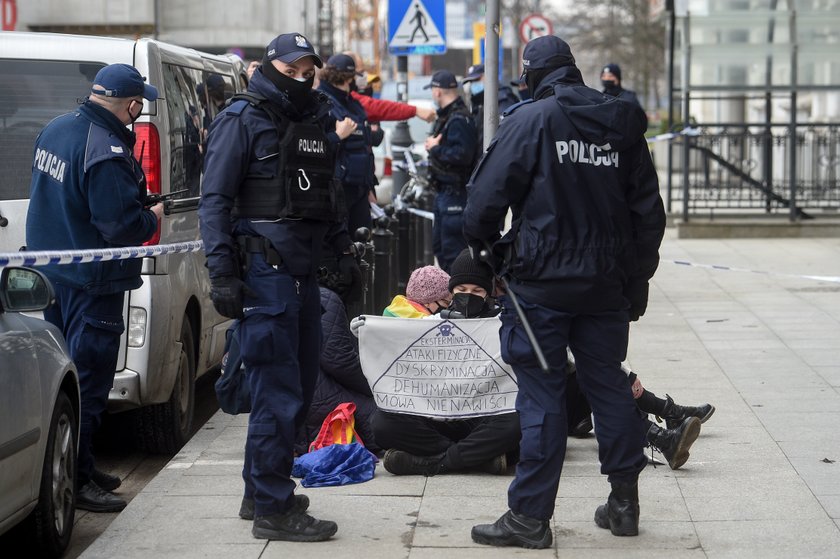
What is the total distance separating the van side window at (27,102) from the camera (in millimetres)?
6645

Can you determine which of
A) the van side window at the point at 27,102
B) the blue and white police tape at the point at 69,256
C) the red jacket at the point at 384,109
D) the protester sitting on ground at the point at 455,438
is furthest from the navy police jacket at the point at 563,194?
the red jacket at the point at 384,109

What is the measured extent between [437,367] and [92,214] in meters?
1.65

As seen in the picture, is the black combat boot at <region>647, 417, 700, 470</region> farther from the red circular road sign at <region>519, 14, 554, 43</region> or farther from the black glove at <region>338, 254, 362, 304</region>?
the red circular road sign at <region>519, 14, 554, 43</region>

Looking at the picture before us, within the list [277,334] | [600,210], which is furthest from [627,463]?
[277,334]

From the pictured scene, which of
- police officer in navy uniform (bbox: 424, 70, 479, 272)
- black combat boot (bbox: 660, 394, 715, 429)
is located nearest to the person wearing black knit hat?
black combat boot (bbox: 660, 394, 715, 429)

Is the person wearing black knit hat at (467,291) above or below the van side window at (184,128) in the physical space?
below

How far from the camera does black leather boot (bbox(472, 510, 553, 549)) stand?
16.6 ft

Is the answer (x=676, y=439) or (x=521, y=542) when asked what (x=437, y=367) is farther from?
(x=521, y=542)

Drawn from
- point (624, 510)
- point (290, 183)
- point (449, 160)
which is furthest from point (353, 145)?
point (624, 510)

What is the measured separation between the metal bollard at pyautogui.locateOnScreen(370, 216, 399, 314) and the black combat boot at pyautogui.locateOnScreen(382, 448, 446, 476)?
328 cm

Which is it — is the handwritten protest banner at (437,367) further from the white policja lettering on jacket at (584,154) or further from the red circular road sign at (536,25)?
the red circular road sign at (536,25)

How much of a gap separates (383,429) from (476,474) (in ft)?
1.51

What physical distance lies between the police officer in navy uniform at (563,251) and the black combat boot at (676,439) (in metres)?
0.89

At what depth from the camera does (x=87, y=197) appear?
230 inches
